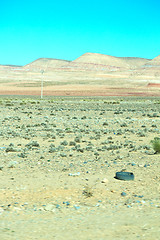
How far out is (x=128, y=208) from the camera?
814 cm

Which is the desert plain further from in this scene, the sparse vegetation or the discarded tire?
the discarded tire

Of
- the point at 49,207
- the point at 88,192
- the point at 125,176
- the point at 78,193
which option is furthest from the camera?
the point at 125,176

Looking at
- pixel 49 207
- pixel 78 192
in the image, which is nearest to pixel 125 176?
pixel 78 192

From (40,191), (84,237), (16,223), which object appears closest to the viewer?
(84,237)

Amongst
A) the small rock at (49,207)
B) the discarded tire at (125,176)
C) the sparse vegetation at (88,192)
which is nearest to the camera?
the small rock at (49,207)

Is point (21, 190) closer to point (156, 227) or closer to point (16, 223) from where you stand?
point (16, 223)

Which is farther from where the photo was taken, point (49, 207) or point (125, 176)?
point (125, 176)

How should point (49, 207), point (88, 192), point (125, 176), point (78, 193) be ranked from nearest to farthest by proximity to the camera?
point (49, 207) < point (88, 192) < point (78, 193) < point (125, 176)

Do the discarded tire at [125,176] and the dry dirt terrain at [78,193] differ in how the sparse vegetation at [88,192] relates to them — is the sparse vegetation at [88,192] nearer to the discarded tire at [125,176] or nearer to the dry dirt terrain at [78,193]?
the dry dirt terrain at [78,193]

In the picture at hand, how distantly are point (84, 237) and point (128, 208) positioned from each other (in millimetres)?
2018

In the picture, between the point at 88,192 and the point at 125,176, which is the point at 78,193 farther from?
the point at 125,176

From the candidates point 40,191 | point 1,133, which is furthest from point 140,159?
point 1,133

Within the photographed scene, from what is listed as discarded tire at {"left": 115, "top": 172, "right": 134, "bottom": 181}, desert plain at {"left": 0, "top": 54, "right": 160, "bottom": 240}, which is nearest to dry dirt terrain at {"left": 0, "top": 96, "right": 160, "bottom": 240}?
desert plain at {"left": 0, "top": 54, "right": 160, "bottom": 240}

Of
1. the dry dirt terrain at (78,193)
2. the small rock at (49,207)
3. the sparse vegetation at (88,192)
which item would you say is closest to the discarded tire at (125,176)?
the dry dirt terrain at (78,193)
